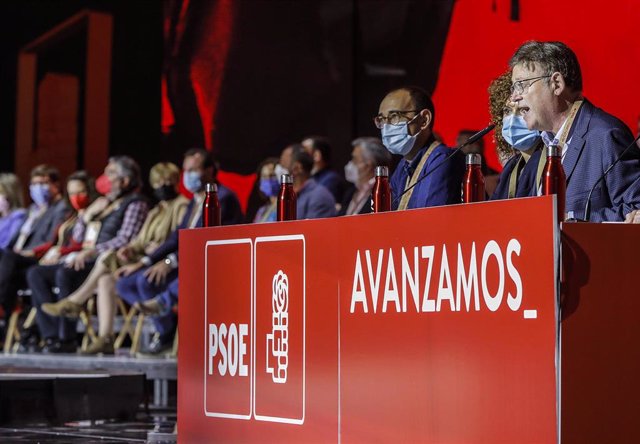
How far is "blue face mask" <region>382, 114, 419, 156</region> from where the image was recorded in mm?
3830

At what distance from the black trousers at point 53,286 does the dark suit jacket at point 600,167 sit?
16.8 ft

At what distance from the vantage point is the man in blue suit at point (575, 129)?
9.57ft

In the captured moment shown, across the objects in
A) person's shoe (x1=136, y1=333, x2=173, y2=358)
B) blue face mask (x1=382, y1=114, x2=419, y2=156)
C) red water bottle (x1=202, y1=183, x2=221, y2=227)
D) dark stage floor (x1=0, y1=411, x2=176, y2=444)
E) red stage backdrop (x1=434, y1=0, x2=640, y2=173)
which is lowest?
dark stage floor (x1=0, y1=411, x2=176, y2=444)

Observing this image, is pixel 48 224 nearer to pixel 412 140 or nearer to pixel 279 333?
pixel 412 140

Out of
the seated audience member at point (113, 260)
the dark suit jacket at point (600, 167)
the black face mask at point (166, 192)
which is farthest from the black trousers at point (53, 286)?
the dark suit jacket at point (600, 167)

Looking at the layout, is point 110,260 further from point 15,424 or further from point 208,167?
point 15,424

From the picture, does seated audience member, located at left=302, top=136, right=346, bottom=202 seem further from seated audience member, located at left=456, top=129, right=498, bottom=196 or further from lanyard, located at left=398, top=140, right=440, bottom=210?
lanyard, located at left=398, top=140, right=440, bottom=210

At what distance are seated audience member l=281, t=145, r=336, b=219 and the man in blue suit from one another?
9.55 feet

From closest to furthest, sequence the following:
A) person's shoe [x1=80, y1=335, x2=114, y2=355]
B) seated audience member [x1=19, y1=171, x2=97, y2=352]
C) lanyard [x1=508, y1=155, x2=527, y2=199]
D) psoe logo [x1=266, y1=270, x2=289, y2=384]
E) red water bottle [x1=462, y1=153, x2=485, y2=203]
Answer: red water bottle [x1=462, y1=153, x2=485, y2=203], psoe logo [x1=266, y1=270, x2=289, y2=384], lanyard [x1=508, y1=155, x2=527, y2=199], person's shoe [x1=80, y1=335, x2=114, y2=355], seated audience member [x1=19, y1=171, x2=97, y2=352]

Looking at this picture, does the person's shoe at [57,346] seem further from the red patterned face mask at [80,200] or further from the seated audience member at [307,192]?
the seated audience member at [307,192]

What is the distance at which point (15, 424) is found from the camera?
16.6ft

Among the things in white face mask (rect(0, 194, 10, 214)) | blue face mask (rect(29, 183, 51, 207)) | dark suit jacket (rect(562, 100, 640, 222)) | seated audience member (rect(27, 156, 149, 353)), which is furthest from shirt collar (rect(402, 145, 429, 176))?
white face mask (rect(0, 194, 10, 214))

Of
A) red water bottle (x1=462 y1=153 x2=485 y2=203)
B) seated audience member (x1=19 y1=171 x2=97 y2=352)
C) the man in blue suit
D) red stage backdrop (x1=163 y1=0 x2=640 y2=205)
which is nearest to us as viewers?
red water bottle (x1=462 y1=153 x2=485 y2=203)

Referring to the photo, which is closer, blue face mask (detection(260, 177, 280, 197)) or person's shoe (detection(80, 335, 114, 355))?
blue face mask (detection(260, 177, 280, 197))
